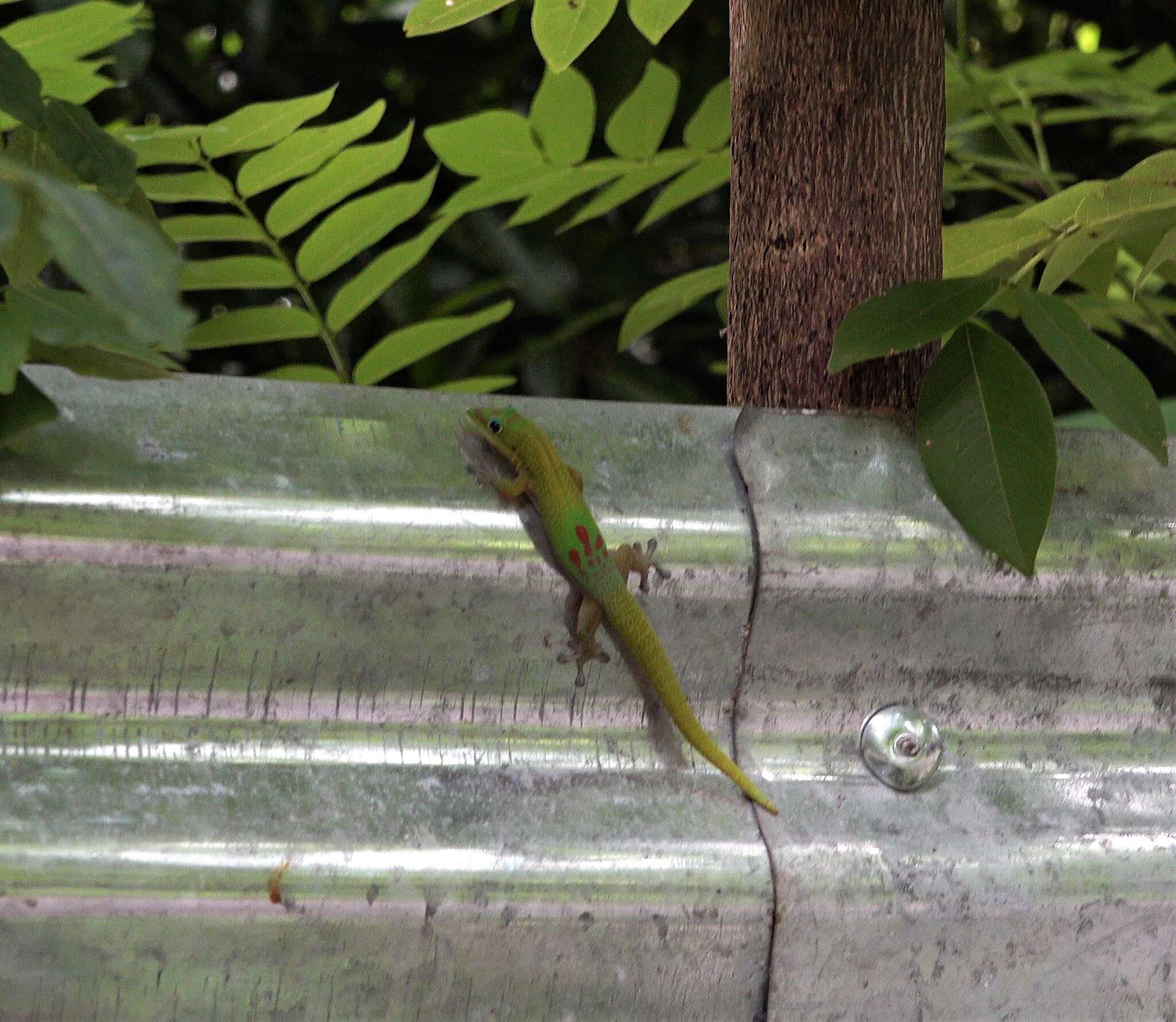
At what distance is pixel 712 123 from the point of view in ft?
4.54

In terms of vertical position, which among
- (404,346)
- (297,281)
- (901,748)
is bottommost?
(901,748)

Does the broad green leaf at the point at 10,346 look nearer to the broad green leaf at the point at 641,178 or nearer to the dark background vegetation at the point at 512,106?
the broad green leaf at the point at 641,178

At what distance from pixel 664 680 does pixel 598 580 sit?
0.10 meters

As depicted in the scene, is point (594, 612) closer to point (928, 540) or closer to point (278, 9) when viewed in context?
point (928, 540)

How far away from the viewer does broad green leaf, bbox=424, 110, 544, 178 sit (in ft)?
4.11

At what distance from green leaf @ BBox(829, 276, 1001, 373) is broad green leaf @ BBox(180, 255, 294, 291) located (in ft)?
2.20

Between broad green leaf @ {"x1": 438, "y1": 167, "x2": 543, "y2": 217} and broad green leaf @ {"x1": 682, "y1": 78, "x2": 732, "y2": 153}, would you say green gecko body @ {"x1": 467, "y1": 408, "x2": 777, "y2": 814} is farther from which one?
broad green leaf @ {"x1": 682, "y1": 78, "x2": 732, "y2": 153}

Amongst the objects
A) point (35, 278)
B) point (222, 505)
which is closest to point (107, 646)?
point (222, 505)

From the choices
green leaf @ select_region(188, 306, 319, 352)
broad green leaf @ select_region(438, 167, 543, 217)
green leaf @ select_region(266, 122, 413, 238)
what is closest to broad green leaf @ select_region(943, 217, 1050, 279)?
broad green leaf @ select_region(438, 167, 543, 217)

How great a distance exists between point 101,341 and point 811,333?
2.07 feet

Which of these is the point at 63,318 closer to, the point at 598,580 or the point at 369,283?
the point at 598,580

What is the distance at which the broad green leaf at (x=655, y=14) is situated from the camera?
102 cm

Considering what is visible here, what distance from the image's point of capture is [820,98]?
3.39 ft

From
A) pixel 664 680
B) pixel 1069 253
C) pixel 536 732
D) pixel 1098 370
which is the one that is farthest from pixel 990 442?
pixel 536 732
